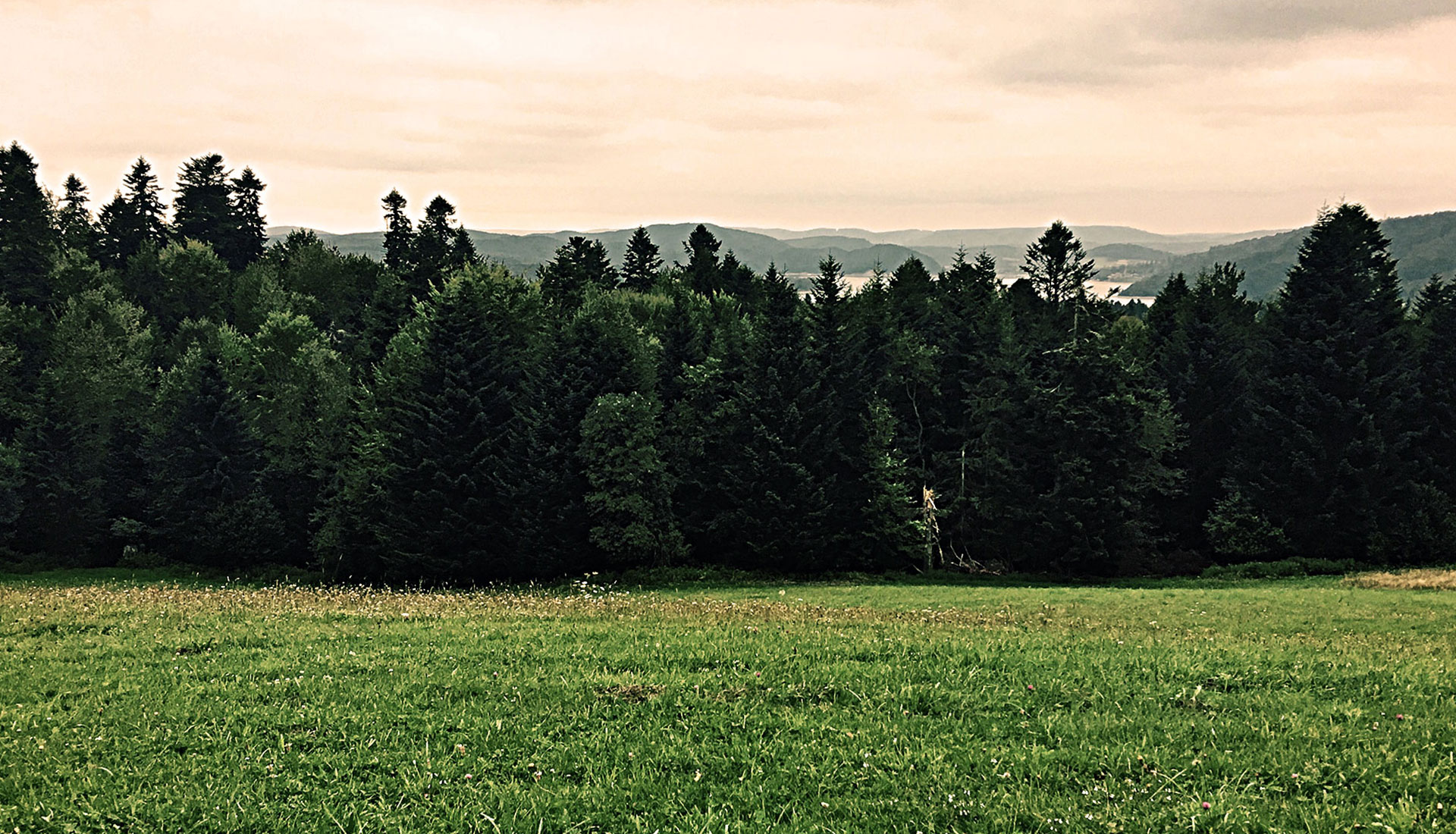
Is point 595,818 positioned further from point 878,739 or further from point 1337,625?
point 1337,625

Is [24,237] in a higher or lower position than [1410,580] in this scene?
higher

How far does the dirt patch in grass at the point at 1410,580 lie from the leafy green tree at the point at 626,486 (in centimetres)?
3297

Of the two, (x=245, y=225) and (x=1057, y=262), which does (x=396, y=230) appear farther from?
(x=1057, y=262)

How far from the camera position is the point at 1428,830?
6.85 meters

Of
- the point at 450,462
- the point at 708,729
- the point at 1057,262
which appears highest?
the point at 1057,262

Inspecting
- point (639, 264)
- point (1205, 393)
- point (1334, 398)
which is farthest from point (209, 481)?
point (1334, 398)

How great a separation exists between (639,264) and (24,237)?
57.7 metres

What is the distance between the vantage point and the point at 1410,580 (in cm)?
3747

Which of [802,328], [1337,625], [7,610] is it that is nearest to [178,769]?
[7,610]

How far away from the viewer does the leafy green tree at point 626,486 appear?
48.2 meters

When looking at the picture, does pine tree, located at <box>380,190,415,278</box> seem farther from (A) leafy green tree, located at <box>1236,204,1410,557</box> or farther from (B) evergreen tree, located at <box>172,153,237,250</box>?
(A) leafy green tree, located at <box>1236,204,1410,557</box>

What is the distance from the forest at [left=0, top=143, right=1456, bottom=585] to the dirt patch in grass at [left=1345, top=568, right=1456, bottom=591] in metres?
11.3

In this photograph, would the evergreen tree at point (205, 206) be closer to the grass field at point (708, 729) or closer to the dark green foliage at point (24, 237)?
the dark green foliage at point (24, 237)

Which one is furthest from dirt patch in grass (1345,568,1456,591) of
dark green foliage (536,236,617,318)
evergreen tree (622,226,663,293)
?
evergreen tree (622,226,663,293)
